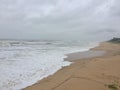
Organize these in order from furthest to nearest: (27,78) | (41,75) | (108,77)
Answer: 1. (41,75)
2. (27,78)
3. (108,77)

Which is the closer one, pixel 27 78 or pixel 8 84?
pixel 8 84

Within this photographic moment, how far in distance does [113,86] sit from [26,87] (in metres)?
2.99

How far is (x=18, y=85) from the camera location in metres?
6.91

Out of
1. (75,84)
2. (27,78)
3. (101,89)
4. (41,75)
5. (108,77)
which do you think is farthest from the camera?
(41,75)

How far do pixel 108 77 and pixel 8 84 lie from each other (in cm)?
398

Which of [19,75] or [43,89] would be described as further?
[19,75]

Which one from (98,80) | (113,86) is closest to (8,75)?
(98,80)

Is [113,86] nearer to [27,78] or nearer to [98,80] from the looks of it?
[98,80]

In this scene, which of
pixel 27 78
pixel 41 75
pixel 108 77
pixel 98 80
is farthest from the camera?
pixel 41 75

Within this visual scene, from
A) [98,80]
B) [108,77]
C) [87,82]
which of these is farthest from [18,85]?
[108,77]

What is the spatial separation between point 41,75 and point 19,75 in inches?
40.3

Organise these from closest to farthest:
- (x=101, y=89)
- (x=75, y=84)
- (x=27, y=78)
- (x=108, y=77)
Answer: (x=101, y=89)
(x=75, y=84)
(x=108, y=77)
(x=27, y=78)

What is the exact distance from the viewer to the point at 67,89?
236 inches

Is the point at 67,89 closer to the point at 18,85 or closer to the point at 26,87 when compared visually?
the point at 26,87
